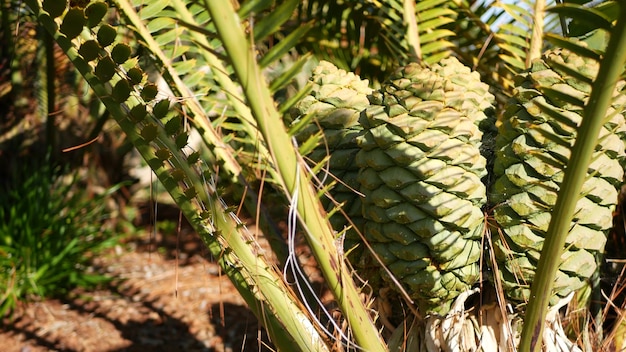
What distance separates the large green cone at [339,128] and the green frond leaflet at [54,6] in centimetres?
34

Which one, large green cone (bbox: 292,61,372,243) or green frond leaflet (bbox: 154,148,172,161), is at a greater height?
large green cone (bbox: 292,61,372,243)

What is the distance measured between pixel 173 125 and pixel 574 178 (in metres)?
0.47

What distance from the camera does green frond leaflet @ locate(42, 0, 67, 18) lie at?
0.75 m

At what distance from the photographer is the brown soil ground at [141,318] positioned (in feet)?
6.33

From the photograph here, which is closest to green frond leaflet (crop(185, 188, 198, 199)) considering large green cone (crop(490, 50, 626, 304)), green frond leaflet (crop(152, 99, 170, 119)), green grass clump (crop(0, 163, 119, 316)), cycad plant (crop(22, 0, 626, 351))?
cycad plant (crop(22, 0, 626, 351))

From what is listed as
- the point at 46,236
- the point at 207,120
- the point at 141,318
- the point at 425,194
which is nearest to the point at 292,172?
the point at 425,194

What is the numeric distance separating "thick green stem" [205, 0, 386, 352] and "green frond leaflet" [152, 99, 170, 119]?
9.7 inches

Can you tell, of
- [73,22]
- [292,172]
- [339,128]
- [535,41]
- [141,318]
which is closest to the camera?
[292,172]

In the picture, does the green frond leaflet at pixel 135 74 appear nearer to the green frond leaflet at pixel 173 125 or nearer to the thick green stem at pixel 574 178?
the green frond leaflet at pixel 173 125

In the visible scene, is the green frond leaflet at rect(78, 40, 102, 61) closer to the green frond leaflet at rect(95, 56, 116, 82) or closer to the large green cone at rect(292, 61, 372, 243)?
the green frond leaflet at rect(95, 56, 116, 82)

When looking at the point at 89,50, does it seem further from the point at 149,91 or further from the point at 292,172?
the point at 292,172

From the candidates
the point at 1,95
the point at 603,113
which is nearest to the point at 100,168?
the point at 1,95

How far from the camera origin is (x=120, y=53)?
0.79 metres

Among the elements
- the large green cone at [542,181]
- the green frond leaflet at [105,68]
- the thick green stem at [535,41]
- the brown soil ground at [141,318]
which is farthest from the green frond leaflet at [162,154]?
the brown soil ground at [141,318]
